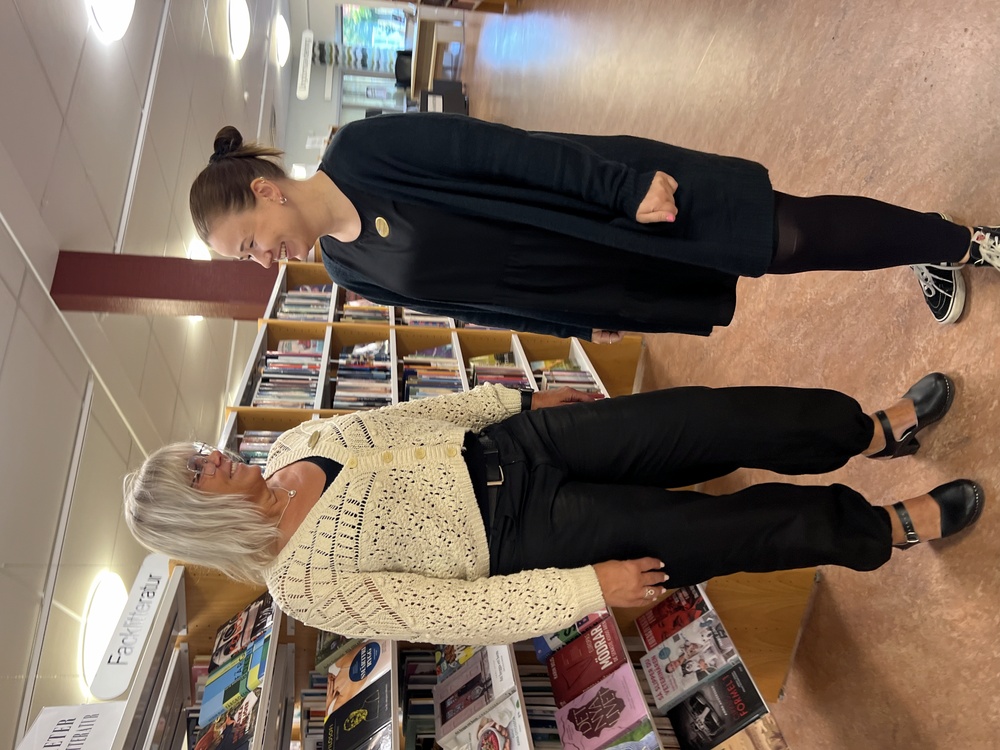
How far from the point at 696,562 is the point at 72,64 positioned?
2.74 meters

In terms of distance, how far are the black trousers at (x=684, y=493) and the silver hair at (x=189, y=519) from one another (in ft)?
1.48

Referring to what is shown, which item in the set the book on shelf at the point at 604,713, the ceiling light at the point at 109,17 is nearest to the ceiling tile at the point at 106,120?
the ceiling light at the point at 109,17

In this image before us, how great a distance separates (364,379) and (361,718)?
5.03ft

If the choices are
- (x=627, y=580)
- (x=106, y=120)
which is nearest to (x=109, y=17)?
(x=106, y=120)

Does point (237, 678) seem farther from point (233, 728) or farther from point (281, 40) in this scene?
point (281, 40)

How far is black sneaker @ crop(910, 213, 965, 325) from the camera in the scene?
1.58m

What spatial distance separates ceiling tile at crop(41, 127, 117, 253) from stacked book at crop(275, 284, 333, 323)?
2.57ft

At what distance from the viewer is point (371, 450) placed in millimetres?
1393

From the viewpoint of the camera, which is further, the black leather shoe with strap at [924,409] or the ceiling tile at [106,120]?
the ceiling tile at [106,120]

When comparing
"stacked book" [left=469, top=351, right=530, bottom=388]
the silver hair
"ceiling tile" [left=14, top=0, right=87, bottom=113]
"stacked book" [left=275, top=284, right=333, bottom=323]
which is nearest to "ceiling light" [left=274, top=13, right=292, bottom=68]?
"stacked book" [left=275, top=284, right=333, bottom=323]

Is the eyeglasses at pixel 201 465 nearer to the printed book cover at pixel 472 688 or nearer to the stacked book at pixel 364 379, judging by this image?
the printed book cover at pixel 472 688

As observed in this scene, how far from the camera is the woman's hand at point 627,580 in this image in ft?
4.45

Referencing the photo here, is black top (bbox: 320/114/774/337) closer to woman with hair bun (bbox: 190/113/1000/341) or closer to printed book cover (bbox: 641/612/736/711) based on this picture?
woman with hair bun (bbox: 190/113/1000/341)

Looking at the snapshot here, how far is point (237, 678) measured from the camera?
5.70 ft
